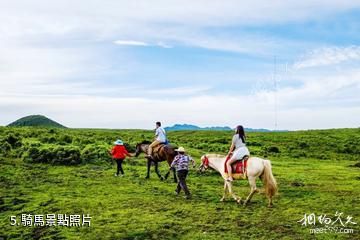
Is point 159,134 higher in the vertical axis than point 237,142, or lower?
higher

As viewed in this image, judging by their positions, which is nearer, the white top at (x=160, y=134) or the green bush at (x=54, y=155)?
the white top at (x=160, y=134)

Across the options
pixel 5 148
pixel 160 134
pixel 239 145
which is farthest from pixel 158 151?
pixel 5 148

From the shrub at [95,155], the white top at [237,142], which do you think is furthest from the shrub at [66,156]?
the white top at [237,142]

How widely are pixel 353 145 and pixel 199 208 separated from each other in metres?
41.1

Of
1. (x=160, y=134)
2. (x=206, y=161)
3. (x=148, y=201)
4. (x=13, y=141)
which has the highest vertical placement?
(x=160, y=134)

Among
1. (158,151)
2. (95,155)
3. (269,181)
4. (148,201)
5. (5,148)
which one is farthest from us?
(5,148)

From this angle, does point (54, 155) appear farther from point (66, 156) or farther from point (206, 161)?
point (206, 161)

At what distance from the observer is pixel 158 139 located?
81.8 feet

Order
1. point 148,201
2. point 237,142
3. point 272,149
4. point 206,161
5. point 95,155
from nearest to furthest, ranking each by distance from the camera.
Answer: point 237,142 → point 148,201 → point 206,161 → point 95,155 → point 272,149

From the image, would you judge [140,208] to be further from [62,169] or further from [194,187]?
[62,169]

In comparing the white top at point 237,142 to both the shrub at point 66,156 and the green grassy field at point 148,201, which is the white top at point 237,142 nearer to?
the green grassy field at point 148,201

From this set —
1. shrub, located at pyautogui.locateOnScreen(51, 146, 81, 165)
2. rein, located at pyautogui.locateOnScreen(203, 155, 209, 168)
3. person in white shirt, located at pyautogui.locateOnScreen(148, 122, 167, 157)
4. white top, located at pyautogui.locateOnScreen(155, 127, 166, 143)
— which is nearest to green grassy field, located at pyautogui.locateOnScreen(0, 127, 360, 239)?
shrub, located at pyautogui.locateOnScreen(51, 146, 81, 165)

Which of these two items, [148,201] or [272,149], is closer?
[148,201]

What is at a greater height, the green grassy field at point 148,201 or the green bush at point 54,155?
the green bush at point 54,155
